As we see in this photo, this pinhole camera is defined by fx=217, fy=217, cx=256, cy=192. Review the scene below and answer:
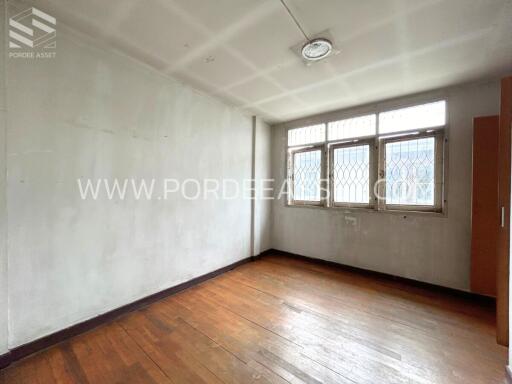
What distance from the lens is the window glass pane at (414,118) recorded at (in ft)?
9.62

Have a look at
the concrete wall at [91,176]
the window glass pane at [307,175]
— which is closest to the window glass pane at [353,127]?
the window glass pane at [307,175]

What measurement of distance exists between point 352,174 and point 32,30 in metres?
4.02

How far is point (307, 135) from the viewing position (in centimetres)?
416

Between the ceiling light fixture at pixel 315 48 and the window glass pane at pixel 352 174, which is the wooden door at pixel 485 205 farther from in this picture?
the ceiling light fixture at pixel 315 48

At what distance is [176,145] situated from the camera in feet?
9.13

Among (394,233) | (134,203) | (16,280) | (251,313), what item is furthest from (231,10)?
(394,233)

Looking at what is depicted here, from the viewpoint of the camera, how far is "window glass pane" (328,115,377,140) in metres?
3.44

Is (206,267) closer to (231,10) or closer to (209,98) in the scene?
(209,98)

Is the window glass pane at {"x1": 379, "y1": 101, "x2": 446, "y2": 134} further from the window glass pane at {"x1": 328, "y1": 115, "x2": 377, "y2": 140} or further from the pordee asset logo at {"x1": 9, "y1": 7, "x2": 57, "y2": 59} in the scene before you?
the pordee asset logo at {"x1": 9, "y1": 7, "x2": 57, "y2": 59}

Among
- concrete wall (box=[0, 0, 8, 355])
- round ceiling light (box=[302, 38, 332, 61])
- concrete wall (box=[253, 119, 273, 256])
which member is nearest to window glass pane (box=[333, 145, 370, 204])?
concrete wall (box=[253, 119, 273, 256])

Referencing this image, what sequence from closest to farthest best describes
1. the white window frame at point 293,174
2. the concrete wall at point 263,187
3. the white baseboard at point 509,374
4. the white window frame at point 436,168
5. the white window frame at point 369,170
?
the white baseboard at point 509,374 → the white window frame at point 436,168 → the white window frame at point 369,170 → the white window frame at point 293,174 → the concrete wall at point 263,187

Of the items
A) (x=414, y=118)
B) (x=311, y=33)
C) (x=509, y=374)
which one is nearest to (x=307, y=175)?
(x=414, y=118)

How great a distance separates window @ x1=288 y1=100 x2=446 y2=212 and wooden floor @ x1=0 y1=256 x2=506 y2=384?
1.38 m

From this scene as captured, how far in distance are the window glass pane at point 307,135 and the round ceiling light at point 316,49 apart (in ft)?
6.25
